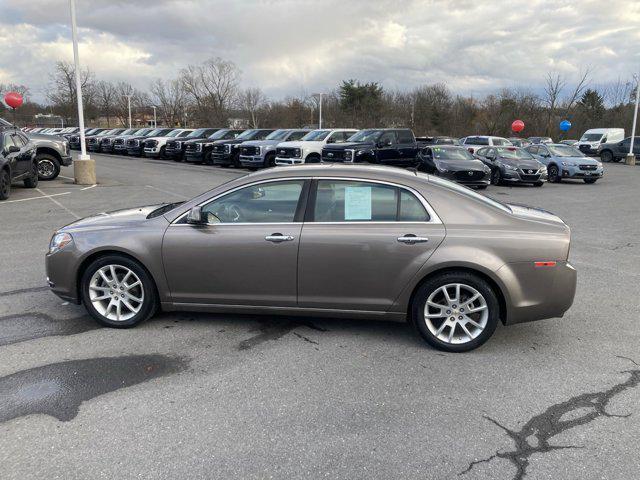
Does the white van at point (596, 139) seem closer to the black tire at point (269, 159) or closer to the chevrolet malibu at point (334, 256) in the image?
the black tire at point (269, 159)

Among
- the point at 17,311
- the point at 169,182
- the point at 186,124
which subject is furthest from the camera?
the point at 186,124

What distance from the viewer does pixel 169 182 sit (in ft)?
57.3

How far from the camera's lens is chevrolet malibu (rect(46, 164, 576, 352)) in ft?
13.4

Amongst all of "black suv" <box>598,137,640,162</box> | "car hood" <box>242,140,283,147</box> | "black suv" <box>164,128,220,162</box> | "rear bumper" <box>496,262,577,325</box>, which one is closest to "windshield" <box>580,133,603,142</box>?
"black suv" <box>598,137,640,162</box>

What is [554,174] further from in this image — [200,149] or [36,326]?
[36,326]

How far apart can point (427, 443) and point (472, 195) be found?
2.32 metres

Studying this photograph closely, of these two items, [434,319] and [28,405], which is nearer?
[28,405]

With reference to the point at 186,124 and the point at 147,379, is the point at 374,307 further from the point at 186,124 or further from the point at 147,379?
the point at 186,124

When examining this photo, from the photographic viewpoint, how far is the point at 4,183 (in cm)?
1241

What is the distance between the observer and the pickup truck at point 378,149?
18562mm

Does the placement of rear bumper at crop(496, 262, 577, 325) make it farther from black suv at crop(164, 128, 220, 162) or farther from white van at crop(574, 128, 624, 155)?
white van at crop(574, 128, 624, 155)

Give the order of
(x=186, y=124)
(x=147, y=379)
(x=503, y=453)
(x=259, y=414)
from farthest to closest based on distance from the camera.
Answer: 1. (x=186, y=124)
2. (x=147, y=379)
3. (x=259, y=414)
4. (x=503, y=453)

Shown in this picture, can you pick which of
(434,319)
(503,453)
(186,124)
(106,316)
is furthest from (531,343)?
(186,124)

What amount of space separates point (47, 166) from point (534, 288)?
17.5 meters
